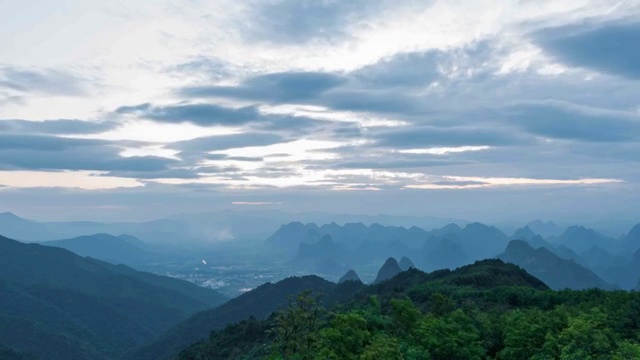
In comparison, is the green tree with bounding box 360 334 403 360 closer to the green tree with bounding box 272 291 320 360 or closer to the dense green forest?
the dense green forest

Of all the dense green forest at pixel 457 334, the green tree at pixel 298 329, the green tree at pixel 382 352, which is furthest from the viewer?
the green tree at pixel 298 329

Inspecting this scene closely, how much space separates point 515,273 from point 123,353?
137 metres

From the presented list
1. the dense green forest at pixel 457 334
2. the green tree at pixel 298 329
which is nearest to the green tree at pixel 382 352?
the dense green forest at pixel 457 334

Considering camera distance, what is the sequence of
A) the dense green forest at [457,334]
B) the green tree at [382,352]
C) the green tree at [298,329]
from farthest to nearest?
the green tree at [298,329] < the dense green forest at [457,334] < the green tree at [382,352]

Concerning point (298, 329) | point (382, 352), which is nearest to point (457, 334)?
point (382, 352)

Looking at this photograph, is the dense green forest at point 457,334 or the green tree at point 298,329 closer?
the dense green forest at point 457,334

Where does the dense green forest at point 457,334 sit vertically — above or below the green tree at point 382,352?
below

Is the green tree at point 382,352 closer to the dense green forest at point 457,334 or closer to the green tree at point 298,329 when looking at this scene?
the dense green forest at point 457,334

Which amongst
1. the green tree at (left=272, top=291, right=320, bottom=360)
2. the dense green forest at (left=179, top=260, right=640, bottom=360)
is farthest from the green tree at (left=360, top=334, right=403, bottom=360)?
the green tree at (left=272, top=291, right=320, bottom=360)

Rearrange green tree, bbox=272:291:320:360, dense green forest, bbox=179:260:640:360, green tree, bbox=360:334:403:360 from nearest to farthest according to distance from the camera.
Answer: green tree, bbox=360:334:403:360
dense green forest, bbox=179:260:640:360
green tree, bbox=272:291:320:360

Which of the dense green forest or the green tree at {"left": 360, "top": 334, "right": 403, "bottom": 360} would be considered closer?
the green tree at {"left": 360, "top": 334, "right": 403, "bottom": 360}

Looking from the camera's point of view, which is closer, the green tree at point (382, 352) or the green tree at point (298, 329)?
the green tree at point (382, 352)

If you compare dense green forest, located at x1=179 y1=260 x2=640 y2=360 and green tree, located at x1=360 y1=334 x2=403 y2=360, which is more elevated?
green tree, located at x1=360 y1=334 x2=403 y2=360

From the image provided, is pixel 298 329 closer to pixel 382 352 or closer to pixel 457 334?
pixel 382 352
